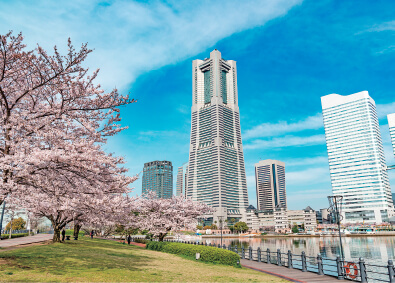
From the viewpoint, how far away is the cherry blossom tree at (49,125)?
11.8 meters

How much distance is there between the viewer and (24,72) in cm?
1329

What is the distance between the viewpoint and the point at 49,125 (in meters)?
13.9

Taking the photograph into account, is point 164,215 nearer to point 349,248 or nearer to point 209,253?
point 209,253

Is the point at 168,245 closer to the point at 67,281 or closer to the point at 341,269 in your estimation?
the point at 341,269

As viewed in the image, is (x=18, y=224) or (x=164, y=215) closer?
(x=164, y=215)

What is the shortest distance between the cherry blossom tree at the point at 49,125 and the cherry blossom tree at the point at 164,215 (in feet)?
92.3

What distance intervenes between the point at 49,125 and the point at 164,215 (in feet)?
105

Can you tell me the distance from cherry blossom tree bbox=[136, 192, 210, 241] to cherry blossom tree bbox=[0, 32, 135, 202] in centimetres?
2812

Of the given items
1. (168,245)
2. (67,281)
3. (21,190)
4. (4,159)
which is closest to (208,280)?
(67,281)

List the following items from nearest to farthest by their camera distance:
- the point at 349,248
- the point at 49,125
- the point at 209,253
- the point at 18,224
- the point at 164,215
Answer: the point at 49,125 < the point at 209,253 < the point at 164,215 < the point at 349,248 < the point at 18,224

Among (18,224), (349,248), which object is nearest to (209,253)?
(349,248)

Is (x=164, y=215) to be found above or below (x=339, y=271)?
above

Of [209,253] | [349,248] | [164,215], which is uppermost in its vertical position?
[164,215]

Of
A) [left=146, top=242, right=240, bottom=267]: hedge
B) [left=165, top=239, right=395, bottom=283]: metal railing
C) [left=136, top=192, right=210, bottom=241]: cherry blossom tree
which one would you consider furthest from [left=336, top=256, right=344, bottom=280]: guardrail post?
[left=136, top=192, right=210, bottom=241]: cherry blossom tree
